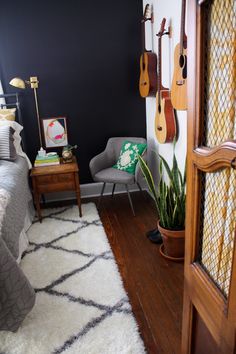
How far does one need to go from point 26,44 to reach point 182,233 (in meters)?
2.55

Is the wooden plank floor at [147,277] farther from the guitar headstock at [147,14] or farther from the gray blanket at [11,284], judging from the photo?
the guitar headstock at [147,14]

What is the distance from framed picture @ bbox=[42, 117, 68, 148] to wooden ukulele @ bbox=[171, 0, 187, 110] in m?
1.54

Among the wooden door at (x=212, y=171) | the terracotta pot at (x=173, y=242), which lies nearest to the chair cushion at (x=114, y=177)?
the terracotta pot at (x=173, y=242)

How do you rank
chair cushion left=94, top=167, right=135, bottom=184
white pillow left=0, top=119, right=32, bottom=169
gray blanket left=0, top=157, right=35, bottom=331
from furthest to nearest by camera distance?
1. chair cushion left=94, top=167, right=135, bottom=184
2. white pillow left=0, top=119, right=32, bottom=169
3. gray blanket left=0, top=157, right=35, bottom=331

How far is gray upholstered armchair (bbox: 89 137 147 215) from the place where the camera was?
281 cm

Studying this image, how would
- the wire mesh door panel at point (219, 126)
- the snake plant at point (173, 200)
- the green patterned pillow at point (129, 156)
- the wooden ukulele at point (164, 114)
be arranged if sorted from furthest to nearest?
the green patterned pillow at point (129, 156) < the wooden ukulele at point (164, 114) < the snake plant at point (173, 200) < the wire mesh door panel at point (219, 126)

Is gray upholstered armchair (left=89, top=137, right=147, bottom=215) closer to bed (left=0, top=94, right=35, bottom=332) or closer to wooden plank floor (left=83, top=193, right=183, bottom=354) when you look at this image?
wooden plank floor (left=83, top=193, right=183, bottom=354)

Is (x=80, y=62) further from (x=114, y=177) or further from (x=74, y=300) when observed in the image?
(x=74, y=300)

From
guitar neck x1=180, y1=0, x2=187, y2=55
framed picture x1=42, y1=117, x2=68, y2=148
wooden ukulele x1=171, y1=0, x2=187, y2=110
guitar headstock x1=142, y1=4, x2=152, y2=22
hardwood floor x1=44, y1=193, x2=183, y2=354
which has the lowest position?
hardwood floor x1=44, y1=193, x2=183, y2=354

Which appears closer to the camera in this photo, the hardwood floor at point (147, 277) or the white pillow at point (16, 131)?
the hardwood floor at point (147, 277)

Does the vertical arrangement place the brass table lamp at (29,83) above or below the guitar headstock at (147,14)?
below

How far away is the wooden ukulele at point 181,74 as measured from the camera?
1904mm

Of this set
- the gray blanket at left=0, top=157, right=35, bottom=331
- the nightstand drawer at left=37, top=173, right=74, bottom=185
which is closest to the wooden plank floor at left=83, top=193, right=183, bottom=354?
the nightstand drawer at left=37, top=173, right=74, bottom=185

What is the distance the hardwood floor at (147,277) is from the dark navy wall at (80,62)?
107 cm
